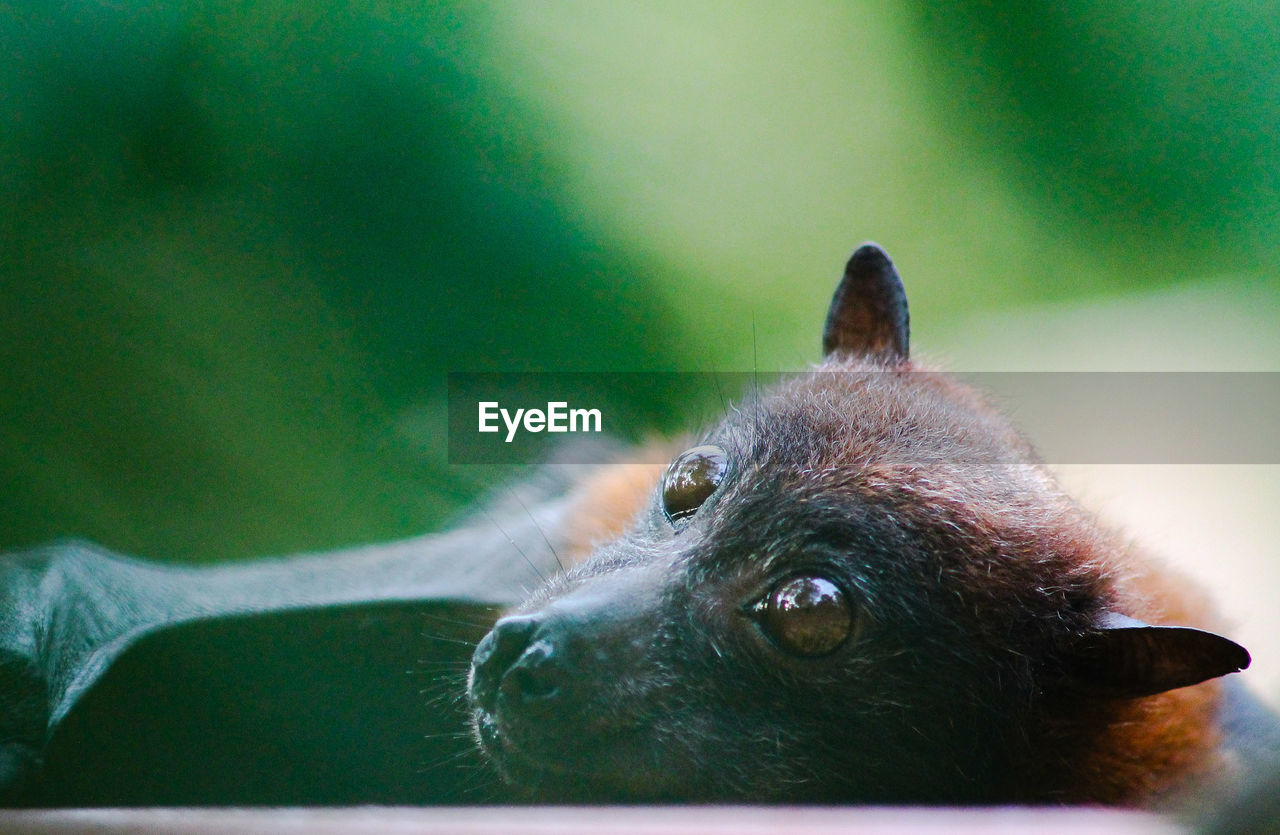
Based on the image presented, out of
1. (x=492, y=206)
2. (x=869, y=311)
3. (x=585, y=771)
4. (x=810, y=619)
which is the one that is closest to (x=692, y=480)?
(x=810, y=619)

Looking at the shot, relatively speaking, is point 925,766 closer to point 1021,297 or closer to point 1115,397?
point 1115,397

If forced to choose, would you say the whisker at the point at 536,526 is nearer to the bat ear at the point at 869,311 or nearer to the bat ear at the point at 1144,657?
the bat ear at the point at 869,311

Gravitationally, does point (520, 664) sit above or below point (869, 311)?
below

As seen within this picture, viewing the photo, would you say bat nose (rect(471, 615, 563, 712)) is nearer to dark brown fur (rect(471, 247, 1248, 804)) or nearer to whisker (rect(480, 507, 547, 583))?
dark brown fur (rect(471, 247, 1248, 804))

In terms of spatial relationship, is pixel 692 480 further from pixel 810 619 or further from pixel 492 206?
pixel 492 206

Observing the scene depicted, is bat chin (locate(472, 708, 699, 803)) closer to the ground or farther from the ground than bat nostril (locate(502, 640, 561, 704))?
closer to the ground

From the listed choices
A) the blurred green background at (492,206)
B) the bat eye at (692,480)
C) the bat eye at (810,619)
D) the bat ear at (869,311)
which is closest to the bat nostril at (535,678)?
the bat eye at (810,619)

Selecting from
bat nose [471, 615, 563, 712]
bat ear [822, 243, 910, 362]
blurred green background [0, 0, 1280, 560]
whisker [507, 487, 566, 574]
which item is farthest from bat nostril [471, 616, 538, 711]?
bat ear [822, 243, 910, 362]
